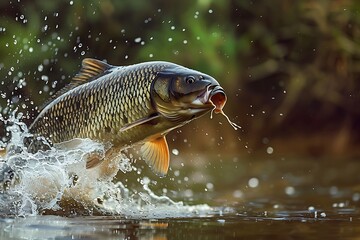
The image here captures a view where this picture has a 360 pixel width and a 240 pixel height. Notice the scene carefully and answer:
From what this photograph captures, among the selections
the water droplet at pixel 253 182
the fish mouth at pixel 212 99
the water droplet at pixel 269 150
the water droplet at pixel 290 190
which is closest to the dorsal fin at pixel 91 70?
the fish mouth at pixel 212 99

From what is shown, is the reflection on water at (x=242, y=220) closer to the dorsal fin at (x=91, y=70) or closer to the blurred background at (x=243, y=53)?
the dorsal fin at (x=91, y=70)

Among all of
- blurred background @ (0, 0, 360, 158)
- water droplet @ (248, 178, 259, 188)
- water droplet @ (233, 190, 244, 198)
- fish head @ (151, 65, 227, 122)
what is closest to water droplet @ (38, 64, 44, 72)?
blurred background @ (0, 0, 360, 158)

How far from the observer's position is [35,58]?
27.2ft

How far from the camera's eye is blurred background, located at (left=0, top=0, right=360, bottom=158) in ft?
28.4

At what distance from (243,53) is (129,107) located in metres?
4.87

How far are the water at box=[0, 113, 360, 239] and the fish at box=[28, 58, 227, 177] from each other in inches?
2.7

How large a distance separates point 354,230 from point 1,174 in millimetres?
1517

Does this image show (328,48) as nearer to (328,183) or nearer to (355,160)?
(355,160)

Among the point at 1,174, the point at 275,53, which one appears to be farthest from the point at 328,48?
the point at 1,174

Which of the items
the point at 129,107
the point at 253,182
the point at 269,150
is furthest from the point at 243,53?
the point at 129,107

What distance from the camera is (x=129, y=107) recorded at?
13.6 ft

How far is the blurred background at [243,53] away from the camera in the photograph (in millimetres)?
8648

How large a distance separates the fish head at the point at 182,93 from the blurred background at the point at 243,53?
14.3 ft

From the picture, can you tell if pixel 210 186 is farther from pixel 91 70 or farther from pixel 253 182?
pixel 91 70
